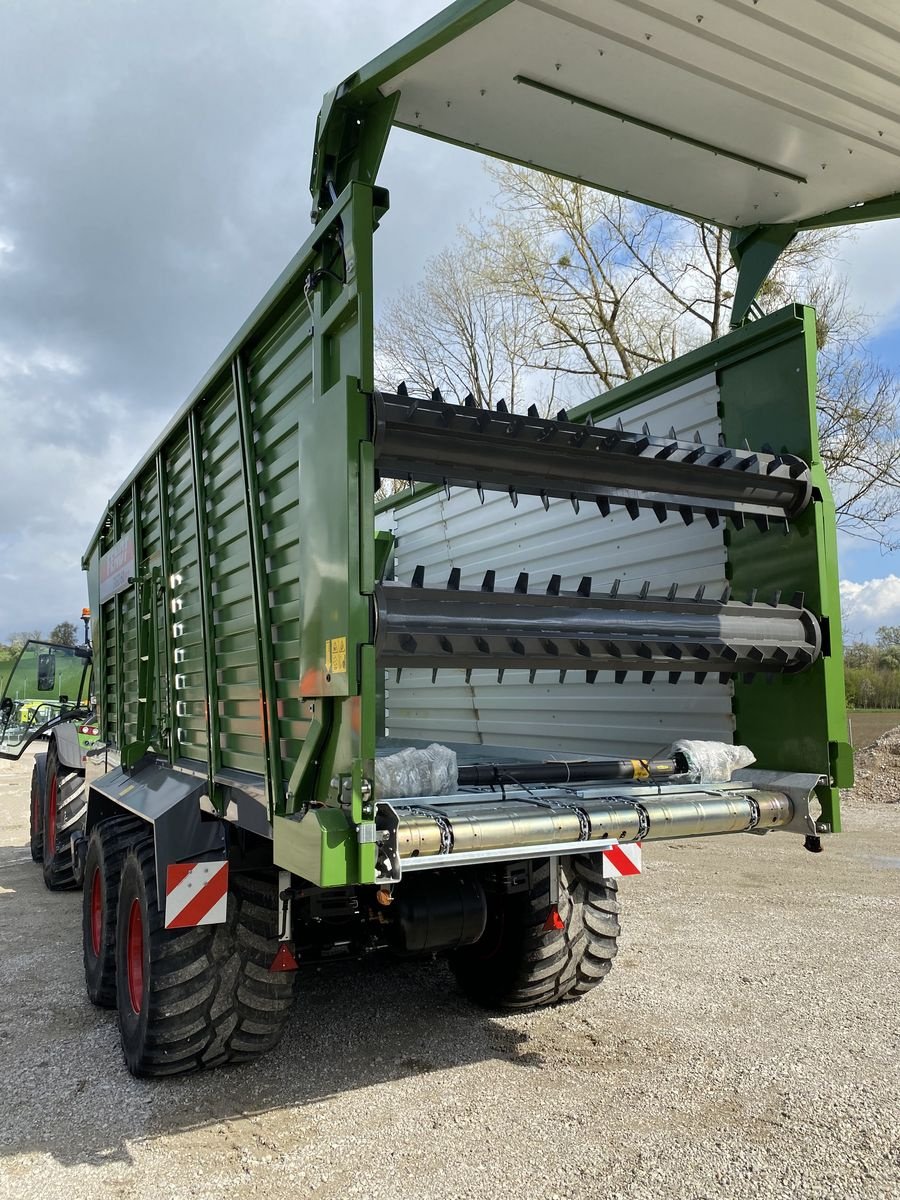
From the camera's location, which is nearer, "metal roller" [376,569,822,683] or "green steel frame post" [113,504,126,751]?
"metal roller" [376,569,822,683]

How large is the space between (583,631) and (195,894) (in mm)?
1712

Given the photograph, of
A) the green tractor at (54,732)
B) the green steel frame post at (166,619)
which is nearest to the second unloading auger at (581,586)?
the green steel frame post at (166,619)

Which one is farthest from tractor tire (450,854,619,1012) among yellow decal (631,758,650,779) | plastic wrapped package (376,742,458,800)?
plastic wrapped package (376,742,458,800)

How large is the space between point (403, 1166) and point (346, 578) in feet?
6.11

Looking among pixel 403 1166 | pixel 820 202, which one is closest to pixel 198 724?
pixel 403 1166

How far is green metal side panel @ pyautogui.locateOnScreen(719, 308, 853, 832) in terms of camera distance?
3.48 meters

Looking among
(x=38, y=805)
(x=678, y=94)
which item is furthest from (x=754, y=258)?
(x=38, y=805)

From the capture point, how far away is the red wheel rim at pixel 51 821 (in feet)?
23.9

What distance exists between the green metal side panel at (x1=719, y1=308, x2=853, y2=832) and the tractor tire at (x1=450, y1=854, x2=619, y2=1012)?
1002 mm

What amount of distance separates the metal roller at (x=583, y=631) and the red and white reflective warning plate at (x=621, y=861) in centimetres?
61

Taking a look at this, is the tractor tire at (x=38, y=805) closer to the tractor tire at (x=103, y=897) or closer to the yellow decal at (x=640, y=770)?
the tractor tire at (x=103, y=897)

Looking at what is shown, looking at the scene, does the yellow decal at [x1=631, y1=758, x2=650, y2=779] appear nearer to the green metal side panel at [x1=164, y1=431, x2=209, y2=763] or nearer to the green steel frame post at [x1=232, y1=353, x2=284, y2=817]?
the green steel frame post at [x1=232, y1=353, x2=284, y2=817]

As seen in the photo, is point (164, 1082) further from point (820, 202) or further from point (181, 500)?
point (820, 202)

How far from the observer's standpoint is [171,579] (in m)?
4.38
